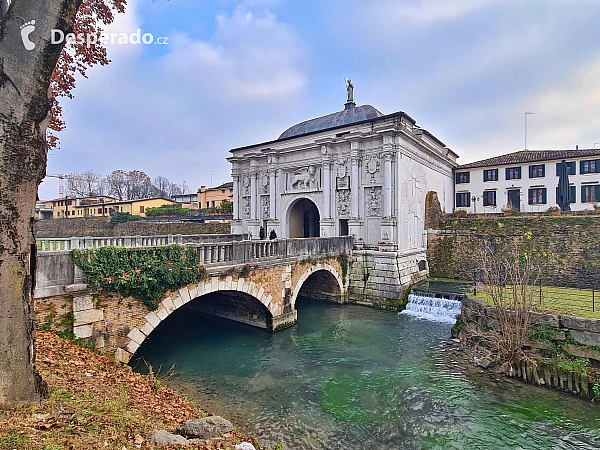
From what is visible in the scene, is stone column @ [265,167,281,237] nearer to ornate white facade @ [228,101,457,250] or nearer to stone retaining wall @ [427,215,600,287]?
ornate white facade @ [228,101,457,250]

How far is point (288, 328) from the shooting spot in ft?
45.2

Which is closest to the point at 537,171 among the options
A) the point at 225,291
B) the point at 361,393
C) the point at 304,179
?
the point at 304,179

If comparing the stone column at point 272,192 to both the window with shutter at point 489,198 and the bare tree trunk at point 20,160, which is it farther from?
the window with shutter at point 489,198

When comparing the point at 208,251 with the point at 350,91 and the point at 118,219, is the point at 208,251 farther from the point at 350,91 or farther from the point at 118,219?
the point at 118,219

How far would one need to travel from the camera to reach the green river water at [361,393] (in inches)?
275

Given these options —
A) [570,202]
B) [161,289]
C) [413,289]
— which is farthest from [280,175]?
[570,202]

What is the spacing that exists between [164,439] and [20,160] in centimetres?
390

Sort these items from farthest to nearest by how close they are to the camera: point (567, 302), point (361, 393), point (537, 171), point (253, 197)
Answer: point (537, 171)
point (253, 197)
point (567, 302)
point (361, 393)

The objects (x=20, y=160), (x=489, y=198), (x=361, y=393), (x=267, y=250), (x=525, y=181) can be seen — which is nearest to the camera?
(x=20, y=160)

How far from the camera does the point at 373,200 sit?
18.5m

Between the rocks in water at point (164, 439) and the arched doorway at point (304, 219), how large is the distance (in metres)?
19.1

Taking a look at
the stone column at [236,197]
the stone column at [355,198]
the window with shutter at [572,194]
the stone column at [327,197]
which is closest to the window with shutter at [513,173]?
the window with shutter at [572,194]

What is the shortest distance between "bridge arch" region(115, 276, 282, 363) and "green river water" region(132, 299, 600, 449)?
1505mm

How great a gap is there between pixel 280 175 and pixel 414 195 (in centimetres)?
892
